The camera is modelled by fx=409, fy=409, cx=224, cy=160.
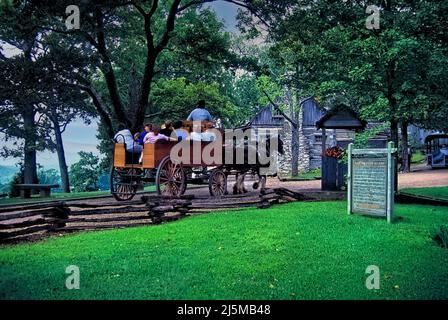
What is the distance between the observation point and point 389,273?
5.42 metres

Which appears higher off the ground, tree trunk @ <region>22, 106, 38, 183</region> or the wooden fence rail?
tree trunk @ <region>22, 106, 38, 183</region>

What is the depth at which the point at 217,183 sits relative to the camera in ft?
40.5

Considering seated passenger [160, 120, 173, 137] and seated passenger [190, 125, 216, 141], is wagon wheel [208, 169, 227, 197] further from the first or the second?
seated passenger [160, 120, 173, 137]

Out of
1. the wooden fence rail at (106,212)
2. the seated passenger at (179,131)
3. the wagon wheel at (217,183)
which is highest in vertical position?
the seated passenger at (179,131)

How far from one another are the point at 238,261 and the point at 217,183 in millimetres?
6536

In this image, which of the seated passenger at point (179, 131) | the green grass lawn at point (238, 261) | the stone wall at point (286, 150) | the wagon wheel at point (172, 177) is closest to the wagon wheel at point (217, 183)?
the wagon wheel at point (172, 177)

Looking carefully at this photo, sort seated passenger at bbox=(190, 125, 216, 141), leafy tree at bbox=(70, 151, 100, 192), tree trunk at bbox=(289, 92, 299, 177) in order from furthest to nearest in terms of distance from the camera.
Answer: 1. leafy tree at bbox=(70, 151, 100, 192)
2. tree trunk at bbox=(289, 92, 299, 177)
3. seated passenger at bbox=(190, 125, 216, 141)

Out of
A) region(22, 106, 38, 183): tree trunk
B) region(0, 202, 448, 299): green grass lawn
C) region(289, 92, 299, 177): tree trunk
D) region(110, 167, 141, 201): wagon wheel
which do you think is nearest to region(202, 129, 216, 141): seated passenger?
region(110, 167, 141, 201): wagon wheel

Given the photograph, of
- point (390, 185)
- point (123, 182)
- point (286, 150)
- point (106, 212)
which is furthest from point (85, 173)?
point (390, 185)

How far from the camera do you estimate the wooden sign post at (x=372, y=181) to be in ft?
29.2

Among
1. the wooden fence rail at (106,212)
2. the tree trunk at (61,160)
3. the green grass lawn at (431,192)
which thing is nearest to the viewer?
the wooden fence rail at (106,212)

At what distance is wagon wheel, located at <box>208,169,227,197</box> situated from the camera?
12.1 m

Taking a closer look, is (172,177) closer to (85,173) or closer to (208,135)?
(208,135)

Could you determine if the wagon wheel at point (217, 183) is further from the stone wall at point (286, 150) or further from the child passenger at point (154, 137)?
the stone wall at point (286, 150)
